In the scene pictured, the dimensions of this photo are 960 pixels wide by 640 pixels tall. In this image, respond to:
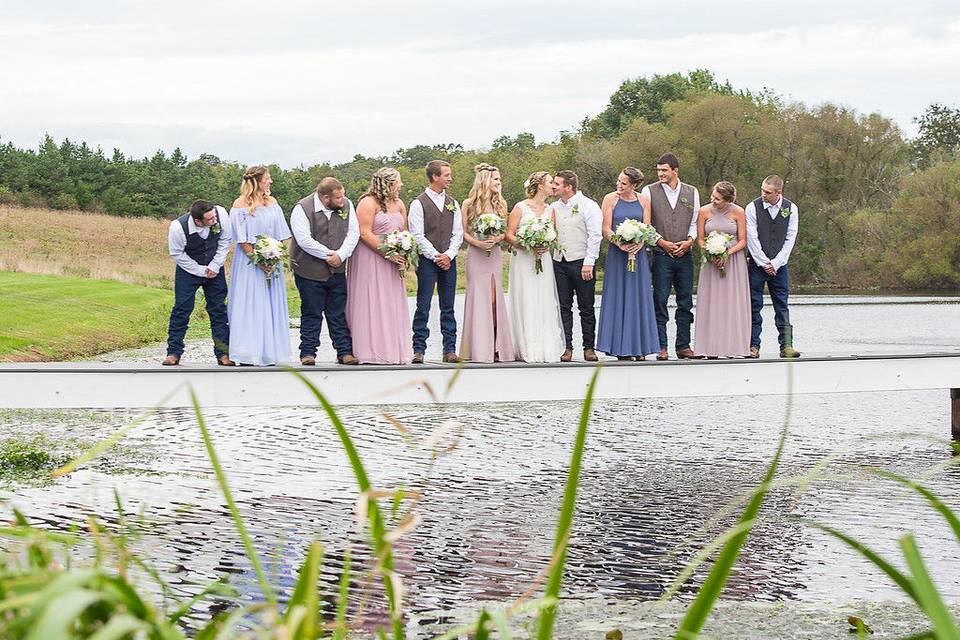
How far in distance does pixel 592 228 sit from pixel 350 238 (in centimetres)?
236

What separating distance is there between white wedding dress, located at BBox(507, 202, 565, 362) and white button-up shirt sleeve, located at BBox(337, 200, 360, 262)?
1632 mm

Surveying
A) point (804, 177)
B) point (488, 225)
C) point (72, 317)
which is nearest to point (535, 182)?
point (488, 225)

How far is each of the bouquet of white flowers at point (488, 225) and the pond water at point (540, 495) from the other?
1968 mm

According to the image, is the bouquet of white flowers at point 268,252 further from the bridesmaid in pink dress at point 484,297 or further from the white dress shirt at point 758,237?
the white dress shirt at point 758,237

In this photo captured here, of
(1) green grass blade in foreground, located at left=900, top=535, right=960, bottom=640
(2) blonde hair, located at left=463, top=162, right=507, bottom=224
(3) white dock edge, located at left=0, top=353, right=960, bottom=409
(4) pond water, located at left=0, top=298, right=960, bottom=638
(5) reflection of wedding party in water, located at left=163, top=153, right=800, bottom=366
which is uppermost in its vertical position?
(2) blonde hair, located at left=463, top=162, right=507, bottom=224

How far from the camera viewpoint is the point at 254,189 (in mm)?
11922

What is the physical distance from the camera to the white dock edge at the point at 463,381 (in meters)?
11.3

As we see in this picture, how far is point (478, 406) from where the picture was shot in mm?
19812

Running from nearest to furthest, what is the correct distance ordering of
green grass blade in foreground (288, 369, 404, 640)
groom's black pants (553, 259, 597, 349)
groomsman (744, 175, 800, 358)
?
green grass blade in foreground (288, 369, 404, 640) → groom's black pants (553, 259, 597, 349) → groomsman (744, 175, 800, 358)

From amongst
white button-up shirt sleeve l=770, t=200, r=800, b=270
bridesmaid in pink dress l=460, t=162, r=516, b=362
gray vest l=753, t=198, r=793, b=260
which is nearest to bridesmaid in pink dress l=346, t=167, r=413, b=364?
bridesmaid in pink dress l=460, t=162, r=516, b=362

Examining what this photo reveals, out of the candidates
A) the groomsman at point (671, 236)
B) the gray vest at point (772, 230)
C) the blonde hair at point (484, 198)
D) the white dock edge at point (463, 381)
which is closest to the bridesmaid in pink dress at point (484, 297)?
the blonde hair at point (484, 198)

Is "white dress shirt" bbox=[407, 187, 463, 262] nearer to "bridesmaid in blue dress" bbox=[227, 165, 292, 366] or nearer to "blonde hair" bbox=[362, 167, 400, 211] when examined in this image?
"blonde hair" bbox=[362, 167, 400, 211]

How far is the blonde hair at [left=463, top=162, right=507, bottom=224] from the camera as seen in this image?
39.9 ft

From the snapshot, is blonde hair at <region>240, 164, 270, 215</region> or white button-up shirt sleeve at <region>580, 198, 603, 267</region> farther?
white button-up shirt sleeve at <region>580, 198, 603, 267</region>
